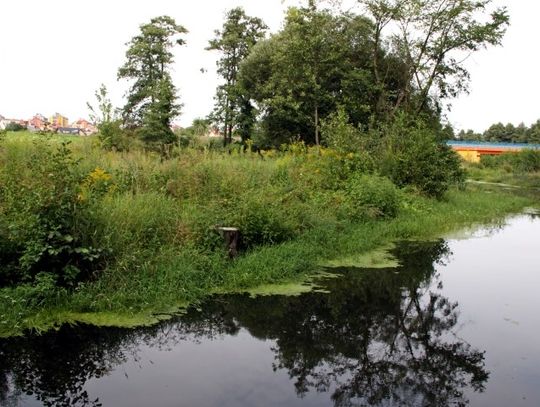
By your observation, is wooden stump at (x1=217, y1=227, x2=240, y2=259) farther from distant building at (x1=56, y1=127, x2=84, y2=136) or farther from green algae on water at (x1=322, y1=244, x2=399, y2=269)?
distant building at (x1=56, y1=127, x2=84, y2=136)

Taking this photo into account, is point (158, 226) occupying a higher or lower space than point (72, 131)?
lower

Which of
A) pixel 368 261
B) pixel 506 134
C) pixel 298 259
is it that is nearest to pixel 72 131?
pixel 298 259

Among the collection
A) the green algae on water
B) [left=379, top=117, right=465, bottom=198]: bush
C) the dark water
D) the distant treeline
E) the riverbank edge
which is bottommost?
the dark water

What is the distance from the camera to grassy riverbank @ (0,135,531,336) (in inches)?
226

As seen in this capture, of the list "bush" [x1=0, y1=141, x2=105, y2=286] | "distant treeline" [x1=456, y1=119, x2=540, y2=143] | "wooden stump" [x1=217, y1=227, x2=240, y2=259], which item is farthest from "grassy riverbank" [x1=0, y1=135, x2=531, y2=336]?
"distant treeline" [x1=456, y1=119, x2=540, y2=143]

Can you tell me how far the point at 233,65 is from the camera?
36062 millimetres

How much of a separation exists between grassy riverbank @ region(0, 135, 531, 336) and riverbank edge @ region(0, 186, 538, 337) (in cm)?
2

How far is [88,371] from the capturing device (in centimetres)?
449

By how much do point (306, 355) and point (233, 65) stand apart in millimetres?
33416

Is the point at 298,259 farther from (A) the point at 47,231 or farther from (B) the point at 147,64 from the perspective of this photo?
(B) the point at 147,64

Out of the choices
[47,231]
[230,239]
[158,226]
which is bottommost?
[230,239]

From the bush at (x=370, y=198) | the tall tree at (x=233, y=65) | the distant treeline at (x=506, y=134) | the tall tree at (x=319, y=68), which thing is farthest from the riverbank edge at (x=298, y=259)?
the distant treeline at (x=506, y=134)

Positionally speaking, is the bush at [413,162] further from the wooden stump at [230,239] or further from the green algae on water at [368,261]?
the wooden stump at [230,239]

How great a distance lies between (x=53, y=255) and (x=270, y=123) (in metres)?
23.0
